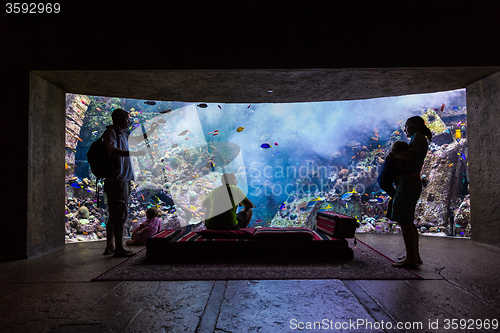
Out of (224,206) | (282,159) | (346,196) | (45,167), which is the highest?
(282,159)

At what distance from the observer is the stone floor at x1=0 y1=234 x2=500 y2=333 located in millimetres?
1800

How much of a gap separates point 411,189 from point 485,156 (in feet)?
7.77

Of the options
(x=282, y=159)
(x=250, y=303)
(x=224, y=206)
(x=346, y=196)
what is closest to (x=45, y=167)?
(x=224, y=206)

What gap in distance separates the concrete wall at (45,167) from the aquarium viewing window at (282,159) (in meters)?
2.64

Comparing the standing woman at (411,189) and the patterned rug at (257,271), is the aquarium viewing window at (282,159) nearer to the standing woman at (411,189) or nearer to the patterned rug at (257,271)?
the patterned rug at (257,271)

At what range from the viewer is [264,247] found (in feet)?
11.9

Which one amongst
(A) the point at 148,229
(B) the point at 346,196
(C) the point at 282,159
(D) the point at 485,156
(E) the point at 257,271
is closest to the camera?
(E) the point at 257,271

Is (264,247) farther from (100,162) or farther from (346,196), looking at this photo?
(346,196)

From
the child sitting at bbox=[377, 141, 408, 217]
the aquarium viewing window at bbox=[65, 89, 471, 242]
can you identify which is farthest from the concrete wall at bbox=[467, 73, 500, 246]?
the aquarium viewing window at bbox=[65, 89, 471, 242]

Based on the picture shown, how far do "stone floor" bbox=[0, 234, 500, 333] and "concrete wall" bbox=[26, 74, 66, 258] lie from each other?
95cm

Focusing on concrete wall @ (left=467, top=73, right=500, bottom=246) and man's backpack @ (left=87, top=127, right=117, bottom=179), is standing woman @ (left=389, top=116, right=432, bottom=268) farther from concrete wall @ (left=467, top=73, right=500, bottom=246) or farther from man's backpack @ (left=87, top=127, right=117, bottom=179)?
man's backpack @ (left=87, top=127, right=117, bottom=179)

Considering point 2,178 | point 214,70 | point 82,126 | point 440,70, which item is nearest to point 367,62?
point 440,70

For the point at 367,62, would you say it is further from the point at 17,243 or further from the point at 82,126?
the point at 82,126

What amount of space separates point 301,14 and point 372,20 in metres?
1.00
